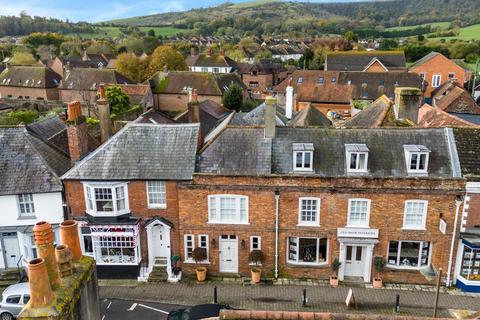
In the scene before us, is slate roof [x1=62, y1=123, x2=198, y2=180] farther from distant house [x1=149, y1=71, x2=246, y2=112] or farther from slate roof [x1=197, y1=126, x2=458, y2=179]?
distant house [x1=149, y1=71, x2=246, y2=112]

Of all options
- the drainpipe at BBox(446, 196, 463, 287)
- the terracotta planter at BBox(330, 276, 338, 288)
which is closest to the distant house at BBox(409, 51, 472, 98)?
the drainpipe at BBox(446, 196, 463, 287)

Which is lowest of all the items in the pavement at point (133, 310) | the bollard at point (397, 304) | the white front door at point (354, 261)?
the pavement at point (133, 310)

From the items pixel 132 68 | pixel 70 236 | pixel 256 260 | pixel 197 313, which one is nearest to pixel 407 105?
pixel 256 260

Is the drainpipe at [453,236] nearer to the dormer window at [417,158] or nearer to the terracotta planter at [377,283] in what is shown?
the dormer window at [417,158]

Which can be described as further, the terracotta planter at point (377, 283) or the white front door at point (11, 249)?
the white front door at point (11, 249)

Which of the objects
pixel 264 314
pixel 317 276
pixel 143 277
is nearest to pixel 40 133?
pixel 143 277

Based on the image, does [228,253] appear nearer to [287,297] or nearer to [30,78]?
[287,297]

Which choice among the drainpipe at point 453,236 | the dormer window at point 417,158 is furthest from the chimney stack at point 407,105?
the drainpipe at point 453,236
